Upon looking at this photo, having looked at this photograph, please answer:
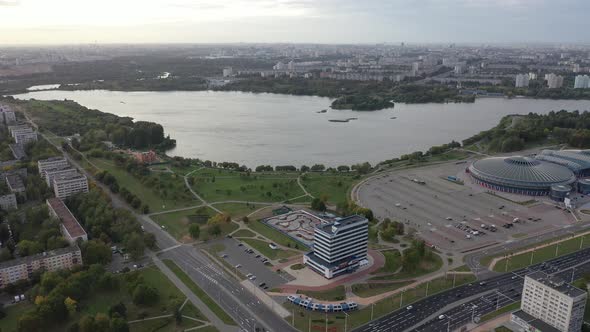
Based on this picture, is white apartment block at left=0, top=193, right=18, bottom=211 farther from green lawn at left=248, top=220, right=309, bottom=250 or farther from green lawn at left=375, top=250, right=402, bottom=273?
green lawn at left=375, top=250, right=402, bottom=273

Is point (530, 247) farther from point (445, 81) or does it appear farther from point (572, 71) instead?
point (572, 71)

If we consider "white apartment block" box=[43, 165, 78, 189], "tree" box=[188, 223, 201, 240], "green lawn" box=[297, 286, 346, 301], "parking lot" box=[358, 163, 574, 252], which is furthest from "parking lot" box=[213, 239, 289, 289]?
"white apartment block" box=[43, 165, 78, 189]

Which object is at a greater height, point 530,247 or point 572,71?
point 572,71

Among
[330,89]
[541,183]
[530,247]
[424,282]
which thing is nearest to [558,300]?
[424,282]

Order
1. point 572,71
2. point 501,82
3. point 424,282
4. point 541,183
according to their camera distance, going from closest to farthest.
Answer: point 424,282, point 541,183, point 501,82, point 572,71

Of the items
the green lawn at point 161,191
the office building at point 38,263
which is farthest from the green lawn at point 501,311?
the green lawn at point 161,191

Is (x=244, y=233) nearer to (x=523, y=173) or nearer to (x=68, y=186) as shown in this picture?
(x=68, y=186)

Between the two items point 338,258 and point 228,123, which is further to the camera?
point 228,123

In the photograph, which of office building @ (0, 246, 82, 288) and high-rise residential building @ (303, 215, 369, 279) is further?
high-rise residential building @ (303, 215, 369, 279)
